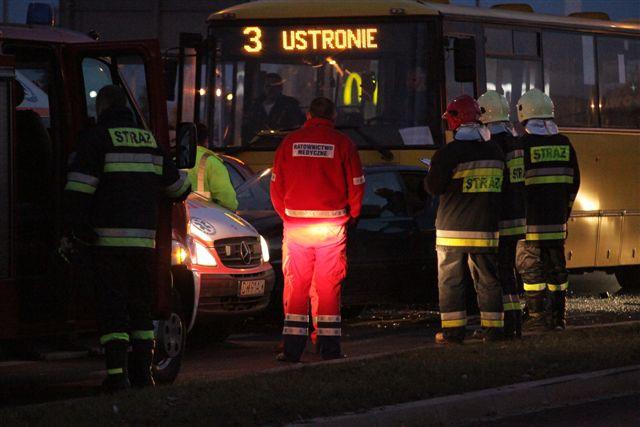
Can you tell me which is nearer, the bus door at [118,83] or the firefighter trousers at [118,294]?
the firefighter trousers at [118,294]

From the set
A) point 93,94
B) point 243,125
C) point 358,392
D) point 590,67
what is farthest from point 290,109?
point 358,392

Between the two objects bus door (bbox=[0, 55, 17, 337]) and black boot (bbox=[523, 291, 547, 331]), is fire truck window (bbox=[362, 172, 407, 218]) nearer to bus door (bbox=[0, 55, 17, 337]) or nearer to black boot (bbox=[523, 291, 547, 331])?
black boot (bbox=[523, 291, 547, 331])

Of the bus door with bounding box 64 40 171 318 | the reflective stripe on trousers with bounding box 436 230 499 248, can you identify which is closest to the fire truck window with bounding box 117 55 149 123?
the bus door with bounding box 64 40 171 318

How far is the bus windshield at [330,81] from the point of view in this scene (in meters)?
18.2

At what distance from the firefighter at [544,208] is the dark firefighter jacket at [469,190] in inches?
53.4

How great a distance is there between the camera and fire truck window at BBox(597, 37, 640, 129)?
21359 millimetres

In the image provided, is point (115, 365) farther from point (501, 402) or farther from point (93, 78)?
point (501, 402)

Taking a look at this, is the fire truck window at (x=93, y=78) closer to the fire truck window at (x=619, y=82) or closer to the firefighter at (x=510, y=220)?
the firefighter at (x=510, y=220)

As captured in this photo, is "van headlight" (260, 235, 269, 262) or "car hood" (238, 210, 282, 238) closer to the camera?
"van headlight" (260, 235, 269, 262)

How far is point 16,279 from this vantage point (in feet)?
32.6

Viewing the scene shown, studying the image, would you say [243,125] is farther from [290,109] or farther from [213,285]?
[213,285]

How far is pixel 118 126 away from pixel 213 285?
270 centimetres

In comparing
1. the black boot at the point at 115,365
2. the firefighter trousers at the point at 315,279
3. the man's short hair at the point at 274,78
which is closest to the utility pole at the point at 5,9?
the man's short hair at the point at 274,78

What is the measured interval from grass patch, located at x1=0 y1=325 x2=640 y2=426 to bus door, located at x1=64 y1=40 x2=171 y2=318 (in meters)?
0.97
